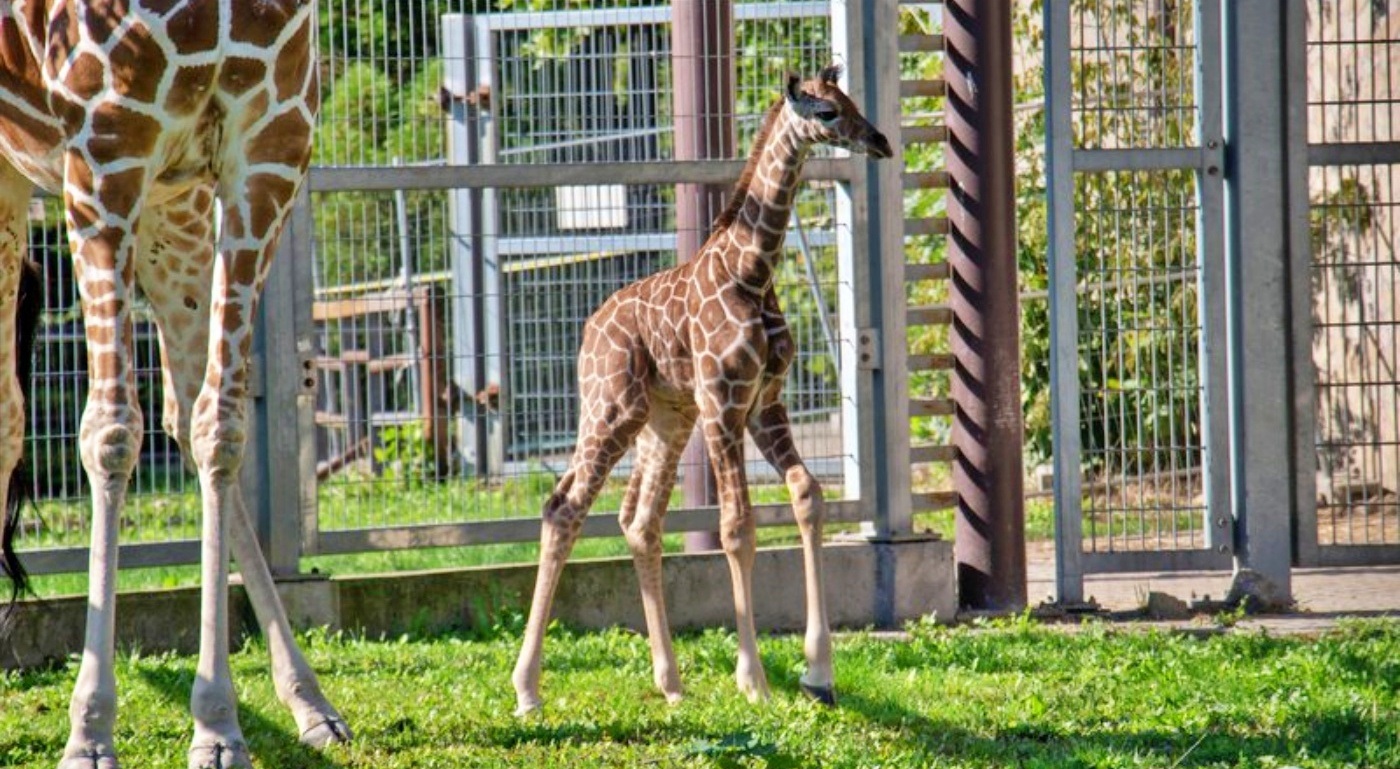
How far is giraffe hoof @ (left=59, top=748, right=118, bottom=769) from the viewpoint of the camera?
5.08 metres

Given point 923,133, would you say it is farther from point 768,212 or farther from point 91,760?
point 91,760

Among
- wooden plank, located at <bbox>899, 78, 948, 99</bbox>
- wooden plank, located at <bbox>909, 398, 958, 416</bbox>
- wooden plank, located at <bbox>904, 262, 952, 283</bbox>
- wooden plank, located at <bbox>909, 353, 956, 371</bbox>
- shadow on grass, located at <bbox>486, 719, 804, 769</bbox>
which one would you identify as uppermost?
wooden plank, located at <bbox>899, 78, 948, 99</bbox>

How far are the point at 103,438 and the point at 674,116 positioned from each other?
15.1 ft

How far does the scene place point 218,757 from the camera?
524 cm

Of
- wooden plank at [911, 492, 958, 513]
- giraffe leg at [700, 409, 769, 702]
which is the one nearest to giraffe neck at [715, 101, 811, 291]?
giraffe leg at [700, 409, 769, 702]

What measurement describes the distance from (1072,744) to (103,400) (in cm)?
301

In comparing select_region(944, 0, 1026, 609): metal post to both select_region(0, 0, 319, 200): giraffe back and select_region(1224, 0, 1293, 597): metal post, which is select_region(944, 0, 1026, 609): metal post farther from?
select_region(0, 0, 319, 200): giraffe back

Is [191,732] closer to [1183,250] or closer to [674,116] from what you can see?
[674,116]

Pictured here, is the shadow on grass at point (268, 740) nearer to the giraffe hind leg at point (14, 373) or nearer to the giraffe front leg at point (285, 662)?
the giraffe front leg at point (285, 662)

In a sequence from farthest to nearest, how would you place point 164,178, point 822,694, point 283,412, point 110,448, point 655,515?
point 283,412 → point 655,515 → point 822,694 → point 164,178 → point 110,448

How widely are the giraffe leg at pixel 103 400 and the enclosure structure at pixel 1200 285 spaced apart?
205 inches

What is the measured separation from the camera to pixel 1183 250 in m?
9.52

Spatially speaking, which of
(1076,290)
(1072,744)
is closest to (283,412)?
(1076,290)

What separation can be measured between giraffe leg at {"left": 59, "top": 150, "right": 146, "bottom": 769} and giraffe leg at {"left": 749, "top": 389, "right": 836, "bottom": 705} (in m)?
2.32
